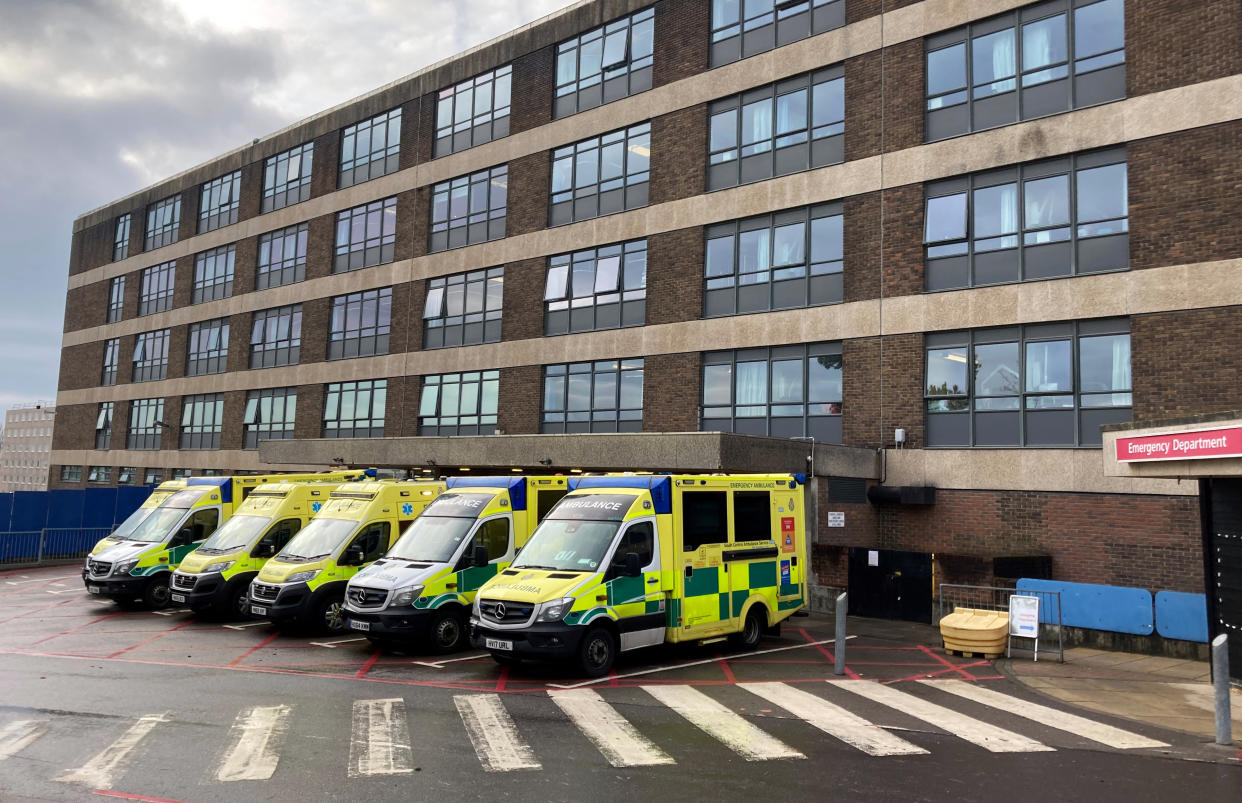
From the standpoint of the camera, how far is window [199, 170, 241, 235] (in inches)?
1581

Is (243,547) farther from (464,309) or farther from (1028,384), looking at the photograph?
(1028,384)

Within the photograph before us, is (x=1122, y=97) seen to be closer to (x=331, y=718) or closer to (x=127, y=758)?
(x=331, y=718)

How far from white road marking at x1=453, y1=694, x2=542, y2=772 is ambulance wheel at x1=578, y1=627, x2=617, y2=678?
1445mm

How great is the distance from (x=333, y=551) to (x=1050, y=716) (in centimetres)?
1199

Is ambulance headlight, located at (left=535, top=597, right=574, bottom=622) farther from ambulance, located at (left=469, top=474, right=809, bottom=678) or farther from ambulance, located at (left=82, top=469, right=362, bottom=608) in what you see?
ambulance, located at (left=82, top=469, right=362, bottom=608)

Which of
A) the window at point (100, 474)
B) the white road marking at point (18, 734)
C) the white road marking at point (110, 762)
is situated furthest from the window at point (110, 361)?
the white road marking at point (110, 762)

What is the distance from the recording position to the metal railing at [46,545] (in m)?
28.0

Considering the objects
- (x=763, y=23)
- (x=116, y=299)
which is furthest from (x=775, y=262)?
(x=116, y=299)

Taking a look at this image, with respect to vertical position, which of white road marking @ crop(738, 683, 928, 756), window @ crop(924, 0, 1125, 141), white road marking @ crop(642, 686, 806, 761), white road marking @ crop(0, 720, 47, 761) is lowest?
white road marking @ crop(0, 720, 47, 761)

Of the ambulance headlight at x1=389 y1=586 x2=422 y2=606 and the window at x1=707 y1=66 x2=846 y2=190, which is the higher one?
the window at x1=707 y1=66 x2=846 y2=190

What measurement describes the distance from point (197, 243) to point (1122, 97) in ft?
125

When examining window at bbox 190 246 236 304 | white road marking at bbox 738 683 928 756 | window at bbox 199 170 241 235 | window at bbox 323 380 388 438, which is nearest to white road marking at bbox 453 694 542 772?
white road marking at bbox 738 683 928 756

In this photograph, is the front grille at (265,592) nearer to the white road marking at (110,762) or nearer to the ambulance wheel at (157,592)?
the ambulance wheel at (157,592)

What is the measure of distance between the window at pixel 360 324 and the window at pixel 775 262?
45.5ft
